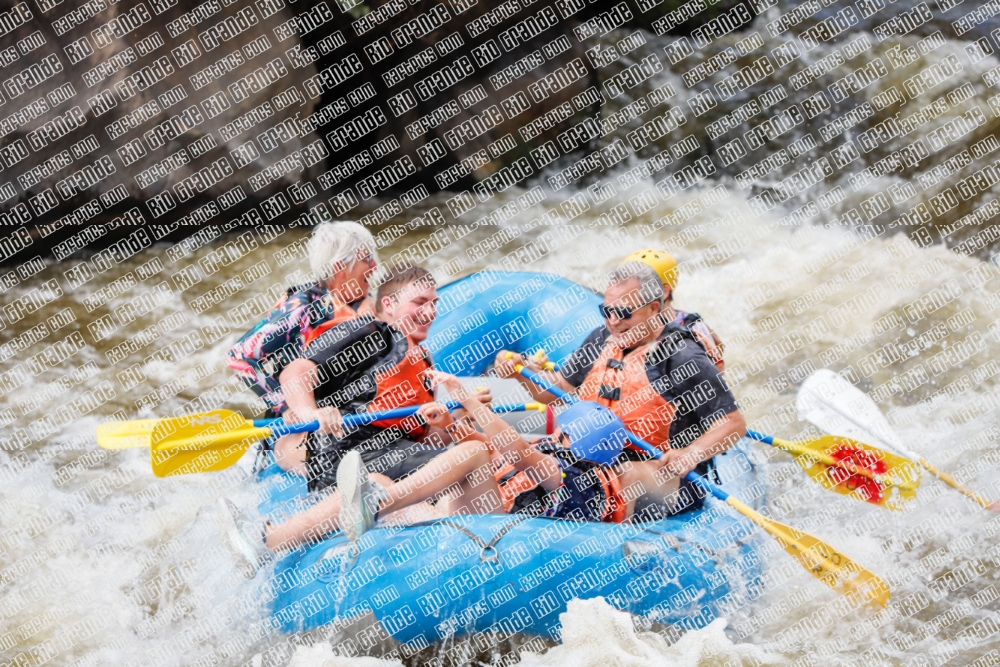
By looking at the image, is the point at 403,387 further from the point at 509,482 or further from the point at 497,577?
the point at 497,577

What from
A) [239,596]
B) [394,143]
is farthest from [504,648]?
[394,143]

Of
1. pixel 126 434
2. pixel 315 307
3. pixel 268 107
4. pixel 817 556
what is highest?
pixel 268 107

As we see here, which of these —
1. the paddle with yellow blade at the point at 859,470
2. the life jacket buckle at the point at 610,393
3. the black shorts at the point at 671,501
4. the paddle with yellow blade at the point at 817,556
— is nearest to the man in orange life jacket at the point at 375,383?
the life jacket buckle at the point at 610,393

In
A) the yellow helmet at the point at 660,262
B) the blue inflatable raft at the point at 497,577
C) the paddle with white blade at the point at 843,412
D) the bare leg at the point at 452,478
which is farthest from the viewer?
the paddle with white blade at the point at 843,412

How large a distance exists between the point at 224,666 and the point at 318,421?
1.00 meters

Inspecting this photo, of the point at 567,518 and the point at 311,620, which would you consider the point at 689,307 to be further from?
the point at 311,620

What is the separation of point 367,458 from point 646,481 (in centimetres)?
96

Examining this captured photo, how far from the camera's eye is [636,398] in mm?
3244

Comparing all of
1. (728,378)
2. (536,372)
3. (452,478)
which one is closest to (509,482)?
(452,478)

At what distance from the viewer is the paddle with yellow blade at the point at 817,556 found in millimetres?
3209

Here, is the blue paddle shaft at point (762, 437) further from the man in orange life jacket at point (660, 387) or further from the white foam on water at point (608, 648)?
the white foam on water at point (608, 648)

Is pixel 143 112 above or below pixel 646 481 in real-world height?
above

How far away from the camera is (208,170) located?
6.49 metres

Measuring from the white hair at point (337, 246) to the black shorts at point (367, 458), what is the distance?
60cm
